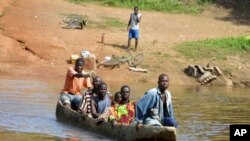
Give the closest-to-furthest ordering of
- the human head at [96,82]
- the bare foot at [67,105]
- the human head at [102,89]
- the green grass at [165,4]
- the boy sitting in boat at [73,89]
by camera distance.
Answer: the human head at [102,89], the human head at [96,82], the bare foot at [67,105], the boy sitting in boat at [73,89], the green grass at [165,4]

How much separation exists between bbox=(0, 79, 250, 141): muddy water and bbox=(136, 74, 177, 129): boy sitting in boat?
1.37 meters

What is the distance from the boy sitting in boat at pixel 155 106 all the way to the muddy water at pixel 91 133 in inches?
54.1

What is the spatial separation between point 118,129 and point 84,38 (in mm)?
14189

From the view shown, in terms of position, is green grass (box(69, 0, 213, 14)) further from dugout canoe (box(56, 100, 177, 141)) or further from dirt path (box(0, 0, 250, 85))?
dugout canoe (box(56, 100, 177, 141))

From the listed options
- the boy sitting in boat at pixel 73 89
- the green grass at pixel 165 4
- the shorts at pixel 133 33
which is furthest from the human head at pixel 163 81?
the green grass at pixel 165 4

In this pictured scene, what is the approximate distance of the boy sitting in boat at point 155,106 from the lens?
36.6ft

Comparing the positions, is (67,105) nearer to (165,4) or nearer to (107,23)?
(107,23)

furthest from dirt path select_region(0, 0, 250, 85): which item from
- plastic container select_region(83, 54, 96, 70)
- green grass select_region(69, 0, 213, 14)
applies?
green grass select_region(69, 0, 213, 14)

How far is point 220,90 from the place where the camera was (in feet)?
72.8

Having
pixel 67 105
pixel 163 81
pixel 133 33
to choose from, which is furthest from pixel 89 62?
pixel 163 81

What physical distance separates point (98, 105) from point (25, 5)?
54.1 ft

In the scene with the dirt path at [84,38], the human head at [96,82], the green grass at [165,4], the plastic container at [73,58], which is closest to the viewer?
the human head at [96,82]

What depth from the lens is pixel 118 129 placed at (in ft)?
39.0

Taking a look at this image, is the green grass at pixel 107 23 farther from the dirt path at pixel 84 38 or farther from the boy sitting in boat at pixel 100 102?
the boy sitting in boat at pixel 100 102
